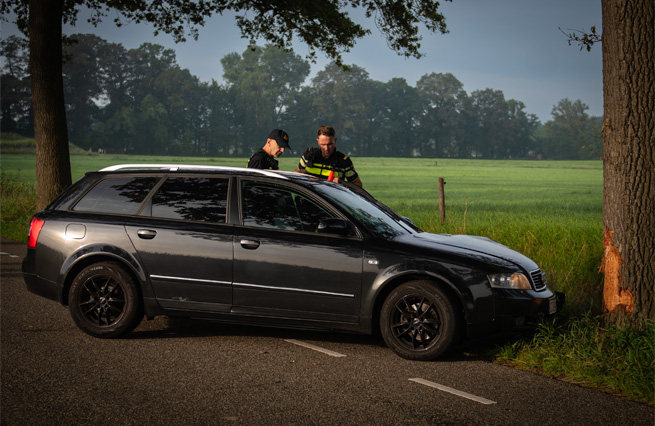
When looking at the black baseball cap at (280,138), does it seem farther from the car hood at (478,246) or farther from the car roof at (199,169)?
the car hood at (478,246)

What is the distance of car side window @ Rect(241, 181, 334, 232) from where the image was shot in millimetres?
6523

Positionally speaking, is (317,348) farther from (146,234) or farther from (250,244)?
(146,234)

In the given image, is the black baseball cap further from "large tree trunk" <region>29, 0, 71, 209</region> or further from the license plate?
"large tree trunk" <region>29, 0, 71, 209</region>

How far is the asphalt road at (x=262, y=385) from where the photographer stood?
4.64m

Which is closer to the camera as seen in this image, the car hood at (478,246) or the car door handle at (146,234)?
the car hood at (478,246)

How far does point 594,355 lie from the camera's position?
599 cm

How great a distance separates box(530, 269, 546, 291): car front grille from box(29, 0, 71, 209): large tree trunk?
11.1 m

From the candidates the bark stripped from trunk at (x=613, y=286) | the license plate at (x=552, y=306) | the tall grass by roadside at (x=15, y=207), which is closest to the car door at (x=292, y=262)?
the license plate at (x=552, y=306)

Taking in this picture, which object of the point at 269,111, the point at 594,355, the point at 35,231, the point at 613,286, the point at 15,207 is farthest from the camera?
the point at 269,111

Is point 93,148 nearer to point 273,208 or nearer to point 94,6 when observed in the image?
point 94,6

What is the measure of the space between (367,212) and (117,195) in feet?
8.00

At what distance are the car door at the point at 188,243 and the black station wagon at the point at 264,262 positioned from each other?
1 cm

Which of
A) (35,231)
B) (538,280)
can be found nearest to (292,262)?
(538,280)

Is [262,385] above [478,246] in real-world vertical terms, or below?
below
